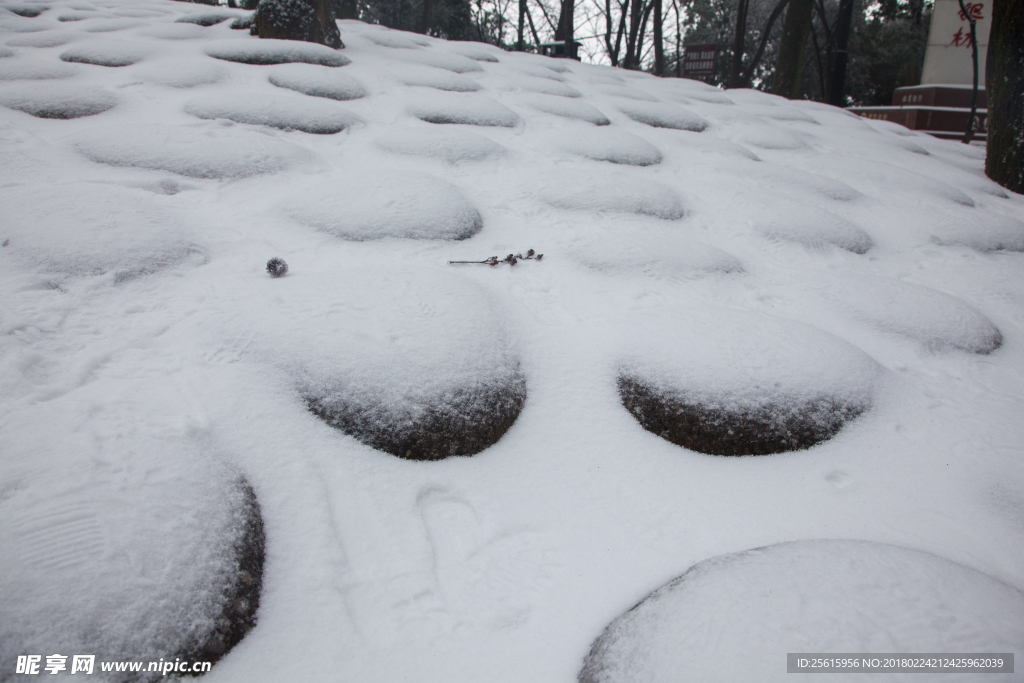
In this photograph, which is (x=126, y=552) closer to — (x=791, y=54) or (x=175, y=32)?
(x=175, y=32)

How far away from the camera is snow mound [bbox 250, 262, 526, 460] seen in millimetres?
1002

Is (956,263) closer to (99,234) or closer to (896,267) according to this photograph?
(896,267)

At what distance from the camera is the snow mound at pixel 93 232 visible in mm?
1188

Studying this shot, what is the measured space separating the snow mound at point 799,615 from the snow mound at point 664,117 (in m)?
2.72

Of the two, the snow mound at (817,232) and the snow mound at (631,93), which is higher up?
the snow mound at (631,93)

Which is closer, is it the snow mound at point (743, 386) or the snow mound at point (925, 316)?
the snow mound at point (743, 386)

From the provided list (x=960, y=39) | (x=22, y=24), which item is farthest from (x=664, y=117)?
(x=960, y=39)

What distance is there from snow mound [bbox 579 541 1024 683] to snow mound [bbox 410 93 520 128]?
2.26 meters

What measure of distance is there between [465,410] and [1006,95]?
385cm

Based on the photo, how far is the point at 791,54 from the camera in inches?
240

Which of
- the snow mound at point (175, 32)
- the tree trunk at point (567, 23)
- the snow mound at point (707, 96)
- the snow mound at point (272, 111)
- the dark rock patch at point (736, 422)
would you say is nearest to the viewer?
the dark rock patch at point (736, 422)

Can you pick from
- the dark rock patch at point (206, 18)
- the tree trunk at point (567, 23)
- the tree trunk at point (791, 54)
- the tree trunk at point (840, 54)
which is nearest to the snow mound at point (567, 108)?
the dark rock patch at point (206, 18)

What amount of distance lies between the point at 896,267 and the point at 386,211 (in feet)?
5.90

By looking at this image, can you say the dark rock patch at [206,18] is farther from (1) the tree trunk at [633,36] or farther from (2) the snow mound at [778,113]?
(1) the tree trunk at [633,36]
